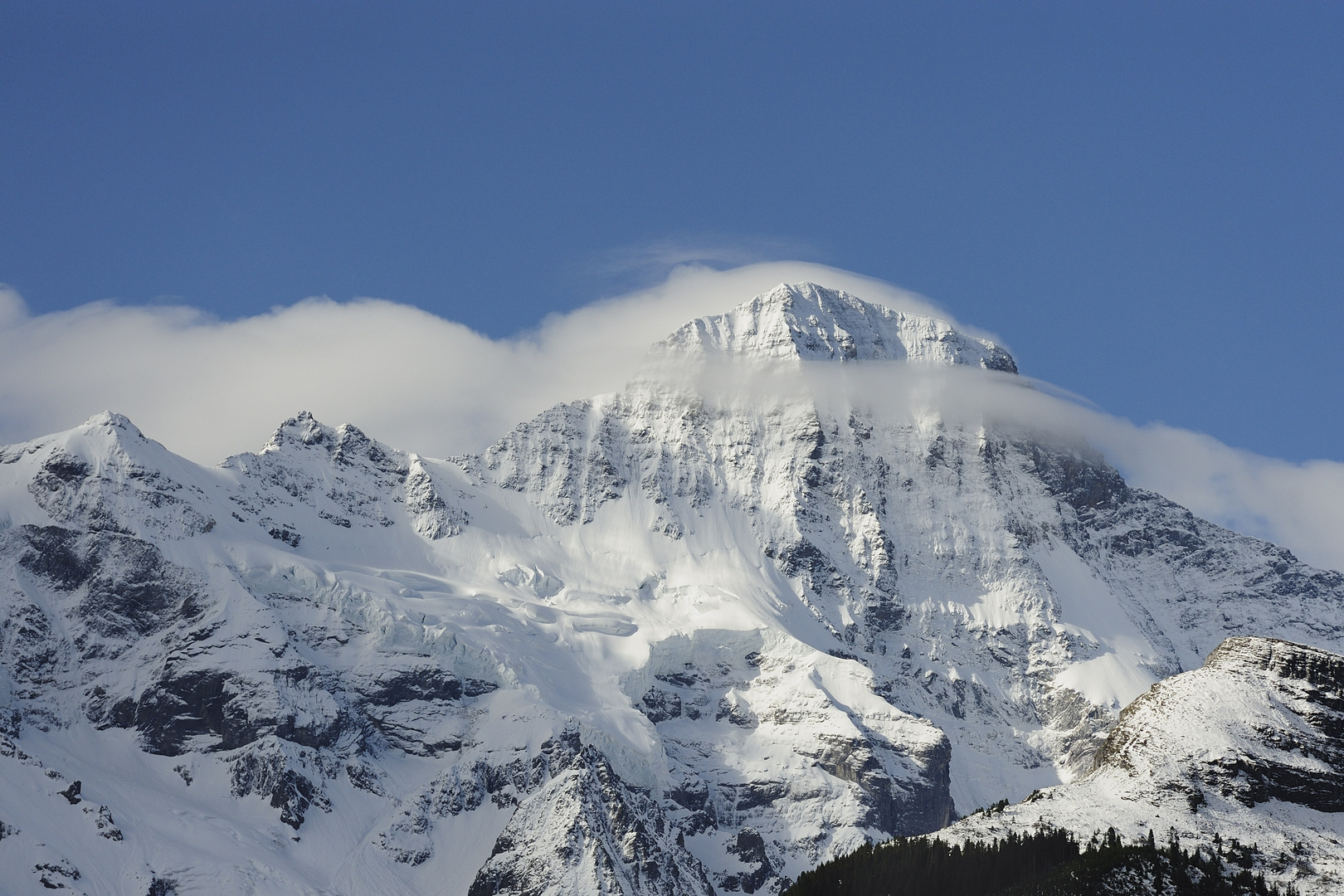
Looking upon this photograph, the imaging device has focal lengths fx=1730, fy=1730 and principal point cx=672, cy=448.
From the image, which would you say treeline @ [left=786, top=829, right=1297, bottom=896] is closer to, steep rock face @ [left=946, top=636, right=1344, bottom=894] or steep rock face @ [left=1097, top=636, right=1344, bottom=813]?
steep rock face @ [left=946, top=636, right=1344, bottom=894]

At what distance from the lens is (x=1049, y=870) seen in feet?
298

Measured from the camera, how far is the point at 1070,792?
98438mm

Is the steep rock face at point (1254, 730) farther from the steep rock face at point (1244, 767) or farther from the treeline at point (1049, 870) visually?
the treeline at point (1049, 870)

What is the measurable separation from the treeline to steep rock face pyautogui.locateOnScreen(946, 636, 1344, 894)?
1.64 m

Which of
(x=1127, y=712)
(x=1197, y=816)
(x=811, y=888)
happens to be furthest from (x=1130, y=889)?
(x=811, y=888)

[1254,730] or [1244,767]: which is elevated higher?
[1254,730]

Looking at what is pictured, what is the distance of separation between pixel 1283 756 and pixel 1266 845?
495cm

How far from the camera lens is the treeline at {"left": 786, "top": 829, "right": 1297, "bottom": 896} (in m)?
84.9

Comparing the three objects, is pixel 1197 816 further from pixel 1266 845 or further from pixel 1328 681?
pixel 1328 681

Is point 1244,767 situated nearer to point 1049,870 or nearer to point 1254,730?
point 1254,730

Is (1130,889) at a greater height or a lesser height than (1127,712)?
lesser

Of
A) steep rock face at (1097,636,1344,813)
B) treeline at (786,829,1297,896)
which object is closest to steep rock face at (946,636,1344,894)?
steep rock face at (1097,636,1344,813)

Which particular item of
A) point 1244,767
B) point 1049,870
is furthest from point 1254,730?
point 1049,870

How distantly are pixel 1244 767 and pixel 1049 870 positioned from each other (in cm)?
1157
